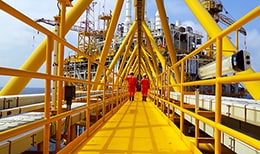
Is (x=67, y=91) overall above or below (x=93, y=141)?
above

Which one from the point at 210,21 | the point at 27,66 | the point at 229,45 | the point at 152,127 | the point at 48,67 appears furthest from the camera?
the point at 210,21

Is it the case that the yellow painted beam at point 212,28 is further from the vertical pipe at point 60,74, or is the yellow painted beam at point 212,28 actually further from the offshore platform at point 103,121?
the vertical pipe at point 60,74

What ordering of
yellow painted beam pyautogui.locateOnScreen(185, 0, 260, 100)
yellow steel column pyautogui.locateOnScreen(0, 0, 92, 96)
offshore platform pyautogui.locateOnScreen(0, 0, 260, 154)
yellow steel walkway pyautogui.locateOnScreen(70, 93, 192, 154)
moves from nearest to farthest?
offshore platform pyautogui.locateOnScreen(0, 0, 260, 154) < yellow steel walkway pyautogui.locateOnScreen(70, 93, 192, 154) < yellow steel column pyautogui.locateOnScreen(0, 0, 92, 96) < yellow painted beam pyautogui.locateOnScreen(185, 0, 260, 100)

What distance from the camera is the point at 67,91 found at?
3854mm

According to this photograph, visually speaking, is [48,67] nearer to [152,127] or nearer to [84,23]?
[152,127]

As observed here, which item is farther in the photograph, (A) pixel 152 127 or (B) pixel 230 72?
(A) pixel 152 127

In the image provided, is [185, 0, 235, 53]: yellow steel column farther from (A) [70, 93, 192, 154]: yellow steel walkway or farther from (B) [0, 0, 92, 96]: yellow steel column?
(B) [0, 0, 92, 96]: yellow steel column

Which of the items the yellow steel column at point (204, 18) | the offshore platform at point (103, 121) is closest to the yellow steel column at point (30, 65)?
the offshore platform at point (103, 121)

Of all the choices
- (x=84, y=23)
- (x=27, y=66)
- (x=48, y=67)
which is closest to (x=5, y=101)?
(x=48, y=67)

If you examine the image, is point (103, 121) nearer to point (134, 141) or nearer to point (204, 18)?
point (134, 141)

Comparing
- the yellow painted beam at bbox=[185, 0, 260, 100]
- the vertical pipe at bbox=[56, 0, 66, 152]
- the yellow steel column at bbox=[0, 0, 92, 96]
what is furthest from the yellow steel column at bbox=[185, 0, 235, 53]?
the vertical pipe at bbox=[56, 0, 66, 152]

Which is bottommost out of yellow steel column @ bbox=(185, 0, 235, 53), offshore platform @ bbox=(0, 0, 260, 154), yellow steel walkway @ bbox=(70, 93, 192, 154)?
yellow steel walkway @ bbox=(70, 93, 192, 154)

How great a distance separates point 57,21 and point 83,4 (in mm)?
3271

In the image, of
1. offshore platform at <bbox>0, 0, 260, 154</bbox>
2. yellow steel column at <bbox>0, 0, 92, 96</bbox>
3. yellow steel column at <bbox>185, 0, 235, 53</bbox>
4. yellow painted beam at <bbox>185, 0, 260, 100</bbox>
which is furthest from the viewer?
yellow steel column at <bbox>185, 0, 235, 53</bbox>
